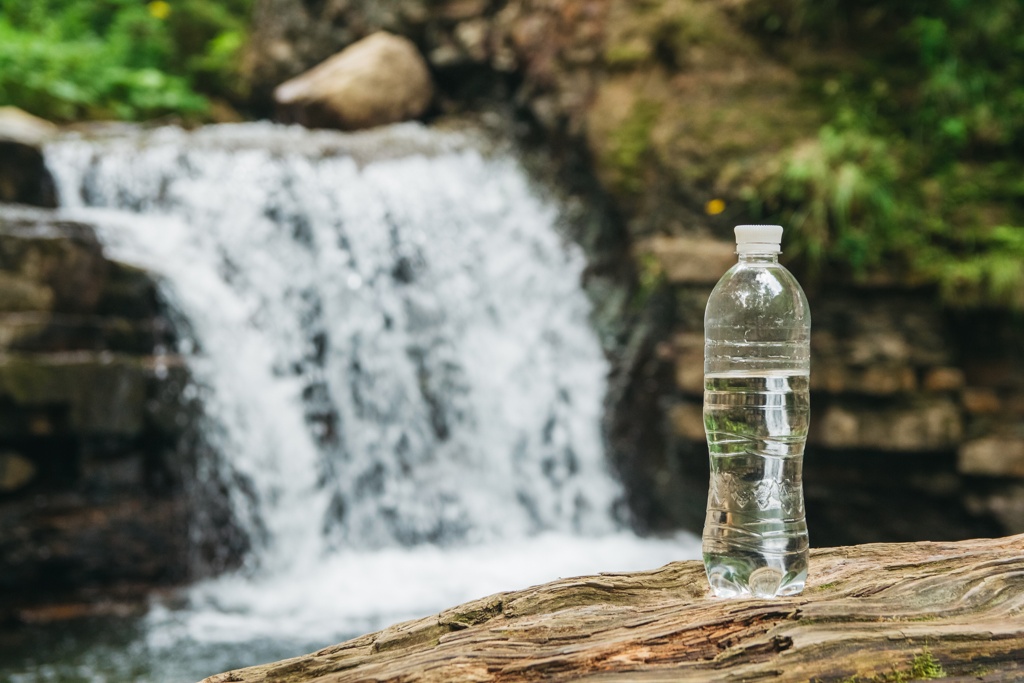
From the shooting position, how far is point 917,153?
652 centimetres

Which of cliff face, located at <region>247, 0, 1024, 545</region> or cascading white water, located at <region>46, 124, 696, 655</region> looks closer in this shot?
cliff face, located at <region>247, 0, 1024, 545</region>

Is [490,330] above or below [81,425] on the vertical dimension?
above

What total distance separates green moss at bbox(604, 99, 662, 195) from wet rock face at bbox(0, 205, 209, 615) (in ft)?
13.3

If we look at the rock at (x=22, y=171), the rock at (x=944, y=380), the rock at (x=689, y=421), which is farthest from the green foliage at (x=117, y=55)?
the rock at (x=944, y=380)

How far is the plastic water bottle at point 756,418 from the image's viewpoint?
2100mm

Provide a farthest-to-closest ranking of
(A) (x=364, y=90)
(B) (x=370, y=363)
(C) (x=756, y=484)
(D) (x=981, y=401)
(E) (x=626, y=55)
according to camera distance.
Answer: (A) (x=364, y=90)
(E) (x=626, y=55)
(B) (x=370, y=363)
(D) (x=981, y=401)
(C) (x=756, y=484)

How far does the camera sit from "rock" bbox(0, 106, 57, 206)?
22.9 feet

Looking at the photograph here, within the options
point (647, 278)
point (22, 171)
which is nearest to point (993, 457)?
point (647, 278)

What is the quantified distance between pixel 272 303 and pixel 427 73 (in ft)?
16.8

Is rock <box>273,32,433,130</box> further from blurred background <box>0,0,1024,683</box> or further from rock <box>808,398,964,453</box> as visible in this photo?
rock <box>808,398,964,453</box>

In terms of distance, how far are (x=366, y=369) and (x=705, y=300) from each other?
274 centimetres

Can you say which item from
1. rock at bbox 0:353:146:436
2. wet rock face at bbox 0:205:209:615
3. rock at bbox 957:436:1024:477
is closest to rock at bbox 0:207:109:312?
wet rock face at bbox 0:205:209:615

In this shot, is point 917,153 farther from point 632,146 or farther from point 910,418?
point 632,146

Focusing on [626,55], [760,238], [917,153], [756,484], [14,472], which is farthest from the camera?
[626,55]
